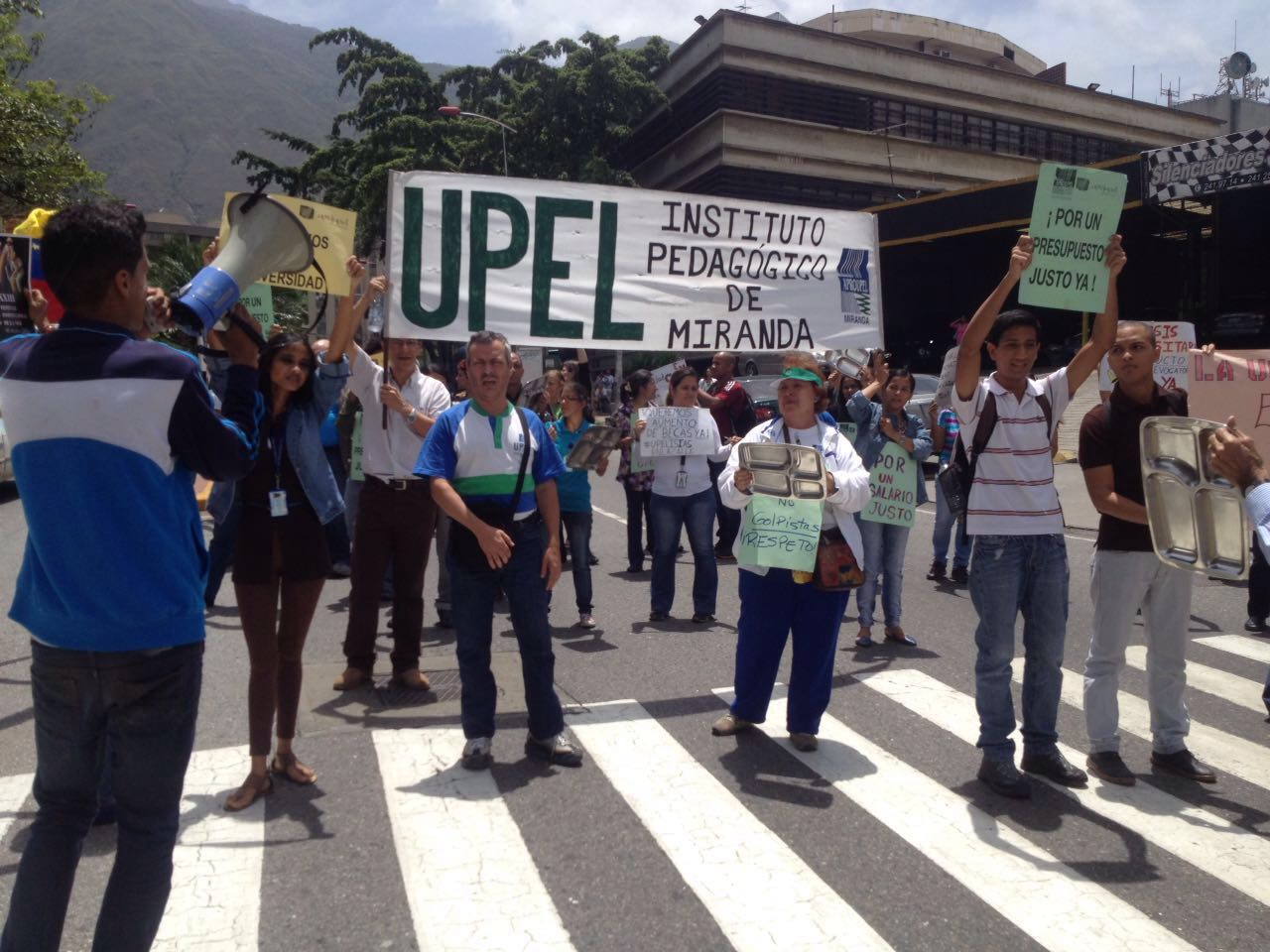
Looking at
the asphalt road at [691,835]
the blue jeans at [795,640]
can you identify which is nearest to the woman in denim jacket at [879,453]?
the asphalt road at [691,835]

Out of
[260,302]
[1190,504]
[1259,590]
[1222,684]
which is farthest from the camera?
[260,302]

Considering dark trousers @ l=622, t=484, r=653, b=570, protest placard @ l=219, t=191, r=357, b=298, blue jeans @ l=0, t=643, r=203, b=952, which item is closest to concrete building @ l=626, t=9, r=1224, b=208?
dark trousers @ l=622, t=484, r=653, b=570

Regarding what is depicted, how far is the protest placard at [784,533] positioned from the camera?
512 centimetres

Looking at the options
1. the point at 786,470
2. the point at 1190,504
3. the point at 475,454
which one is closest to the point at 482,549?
the point at 475,454

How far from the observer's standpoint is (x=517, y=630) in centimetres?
514

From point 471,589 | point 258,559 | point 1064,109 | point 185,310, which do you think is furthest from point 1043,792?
point 1064,109

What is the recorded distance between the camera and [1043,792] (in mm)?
4762

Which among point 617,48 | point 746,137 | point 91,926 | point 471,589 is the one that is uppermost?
point 617,48

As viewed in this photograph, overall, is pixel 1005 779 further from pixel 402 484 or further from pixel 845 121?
pixel 845 121

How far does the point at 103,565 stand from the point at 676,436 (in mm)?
5695

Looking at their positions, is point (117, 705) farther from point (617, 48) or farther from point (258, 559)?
point (617, 48)

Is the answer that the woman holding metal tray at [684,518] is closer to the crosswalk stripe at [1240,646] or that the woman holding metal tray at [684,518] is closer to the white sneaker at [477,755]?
the white sneaker at [477,755]

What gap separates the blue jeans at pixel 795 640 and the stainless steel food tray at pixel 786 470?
0.40 metres

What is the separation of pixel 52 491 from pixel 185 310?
1.88ft
